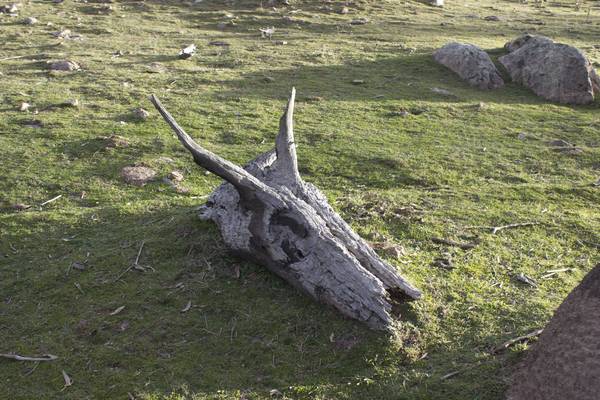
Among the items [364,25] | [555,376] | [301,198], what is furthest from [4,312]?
→ [364,25]

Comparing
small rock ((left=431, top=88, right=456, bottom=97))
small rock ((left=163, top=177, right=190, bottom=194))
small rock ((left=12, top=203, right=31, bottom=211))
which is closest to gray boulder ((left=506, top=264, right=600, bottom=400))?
small rock ((left=163, top=177, right=190, bottom=194))

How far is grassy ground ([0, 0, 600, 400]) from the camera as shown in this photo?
508cm

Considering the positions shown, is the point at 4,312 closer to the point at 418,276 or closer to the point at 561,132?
the point at 418,276

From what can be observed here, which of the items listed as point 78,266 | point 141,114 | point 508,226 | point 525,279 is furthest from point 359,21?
point 78,266

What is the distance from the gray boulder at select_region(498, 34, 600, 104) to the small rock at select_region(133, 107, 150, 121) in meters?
9.35

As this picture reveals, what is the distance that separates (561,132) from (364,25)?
33.9 ft

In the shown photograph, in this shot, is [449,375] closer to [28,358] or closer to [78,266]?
[28,358]

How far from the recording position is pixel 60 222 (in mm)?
7629

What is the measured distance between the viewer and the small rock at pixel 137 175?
9.28m

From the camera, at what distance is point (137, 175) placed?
9.41 meters

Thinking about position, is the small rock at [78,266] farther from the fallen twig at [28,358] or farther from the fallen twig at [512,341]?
the fallen twig at [512,341]

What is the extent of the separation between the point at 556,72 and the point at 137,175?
34.9 ft

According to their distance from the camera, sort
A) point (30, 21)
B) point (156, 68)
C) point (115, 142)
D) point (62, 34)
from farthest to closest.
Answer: point (30, 21), point (62, 34), point (156, 68), point (115, 142)

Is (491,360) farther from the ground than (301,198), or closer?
closer
